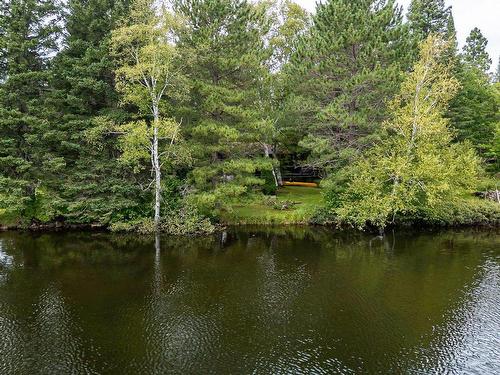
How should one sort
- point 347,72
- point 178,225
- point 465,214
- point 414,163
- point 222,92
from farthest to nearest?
point 465,214
point 347,72
point 178,225
point 222,92
point 414,163

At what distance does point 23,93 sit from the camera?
86.1ft

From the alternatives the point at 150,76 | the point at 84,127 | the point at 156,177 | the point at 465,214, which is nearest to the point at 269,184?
the point at 156,177

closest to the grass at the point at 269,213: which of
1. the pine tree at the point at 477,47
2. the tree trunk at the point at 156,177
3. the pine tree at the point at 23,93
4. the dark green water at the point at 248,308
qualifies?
the tree trunk at the point at 156,177

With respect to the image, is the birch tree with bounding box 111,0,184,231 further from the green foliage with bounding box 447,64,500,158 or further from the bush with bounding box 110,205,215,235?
the green foliage with bounding box 447,64,500,158

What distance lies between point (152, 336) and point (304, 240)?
14.0 m

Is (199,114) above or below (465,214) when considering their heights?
above

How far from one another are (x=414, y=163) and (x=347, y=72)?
25.0 ft

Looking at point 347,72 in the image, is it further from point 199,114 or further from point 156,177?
point 156,177

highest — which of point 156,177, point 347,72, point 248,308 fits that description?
→ point 347,72

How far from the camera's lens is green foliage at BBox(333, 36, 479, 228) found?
78.4 ft

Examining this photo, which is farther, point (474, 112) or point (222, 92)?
point (474, 112)

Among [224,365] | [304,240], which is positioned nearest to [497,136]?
[304,240]

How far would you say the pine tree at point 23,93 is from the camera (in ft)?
82.5

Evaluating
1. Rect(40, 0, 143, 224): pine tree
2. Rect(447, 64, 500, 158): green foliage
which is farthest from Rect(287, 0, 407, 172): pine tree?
Rect(447, 64, 500, 158): green foliage
